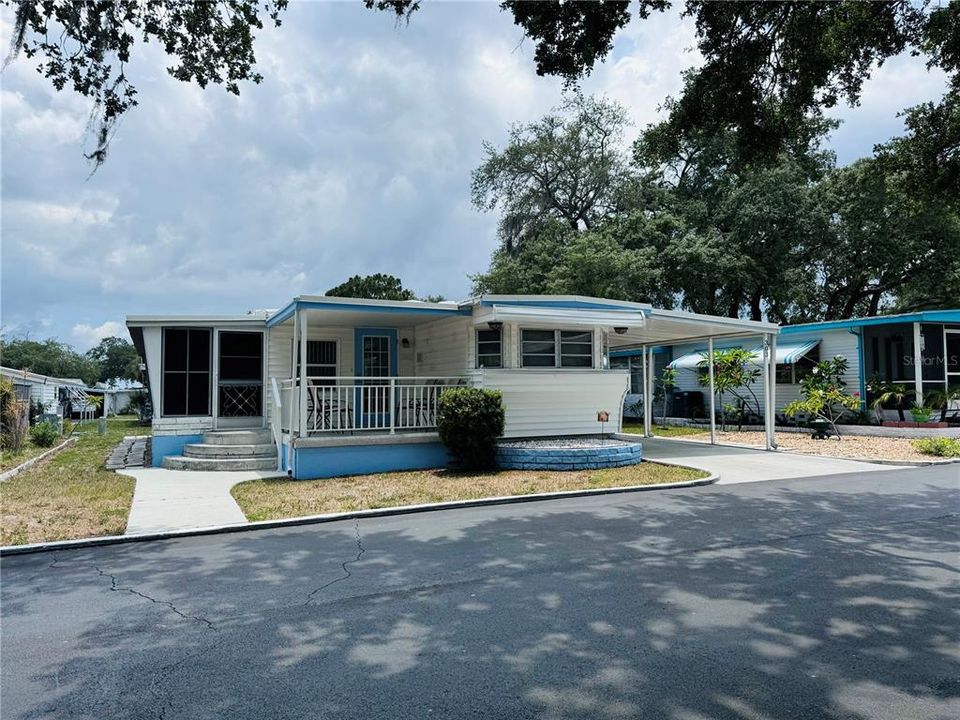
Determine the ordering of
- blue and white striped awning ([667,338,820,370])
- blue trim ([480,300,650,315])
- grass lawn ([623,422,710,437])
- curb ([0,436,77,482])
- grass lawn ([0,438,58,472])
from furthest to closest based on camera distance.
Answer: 1. blue and white striped awning ([667,338,820,370])
2. grass lawn ([623,422,710,437])
3. grass lawn ([0,438,58,472])
4. blue trim ([480,300,650,315])
5. curb ([0,436,77,482])

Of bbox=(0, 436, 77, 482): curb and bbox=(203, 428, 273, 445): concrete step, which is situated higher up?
bbox=(203, 428, 273, 445): concrete step

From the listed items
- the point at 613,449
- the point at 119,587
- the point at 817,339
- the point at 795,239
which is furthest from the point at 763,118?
the point at 795,239

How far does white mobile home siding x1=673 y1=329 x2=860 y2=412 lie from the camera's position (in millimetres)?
18875

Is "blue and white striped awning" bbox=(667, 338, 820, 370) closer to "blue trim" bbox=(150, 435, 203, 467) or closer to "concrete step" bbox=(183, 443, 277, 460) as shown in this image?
"concrete step" bbox=(183, 443, 277, 460)

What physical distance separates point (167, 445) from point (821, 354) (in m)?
18.5

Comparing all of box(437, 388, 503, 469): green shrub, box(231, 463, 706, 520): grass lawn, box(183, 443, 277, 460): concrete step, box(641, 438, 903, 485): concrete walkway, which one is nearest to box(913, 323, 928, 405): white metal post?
box(641, 438, 903, 485): concrete walkway

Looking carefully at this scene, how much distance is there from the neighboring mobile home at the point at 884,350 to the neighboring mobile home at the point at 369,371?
6396 millimetres

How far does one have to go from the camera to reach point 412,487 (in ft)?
31.9

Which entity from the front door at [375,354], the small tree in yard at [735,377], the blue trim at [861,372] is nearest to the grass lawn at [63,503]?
the front door at [375,354]

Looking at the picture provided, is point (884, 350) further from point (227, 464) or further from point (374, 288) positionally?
point (374, 288)

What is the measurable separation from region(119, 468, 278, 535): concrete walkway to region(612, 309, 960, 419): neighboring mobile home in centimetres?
1359

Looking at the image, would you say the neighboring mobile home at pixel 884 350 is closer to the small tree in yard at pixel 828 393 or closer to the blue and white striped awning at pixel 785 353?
the blue and white striped awning at pixel 785 353

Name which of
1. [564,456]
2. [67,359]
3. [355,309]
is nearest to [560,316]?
[564,456]

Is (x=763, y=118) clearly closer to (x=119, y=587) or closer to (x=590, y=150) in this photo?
(x=119, y=587)
